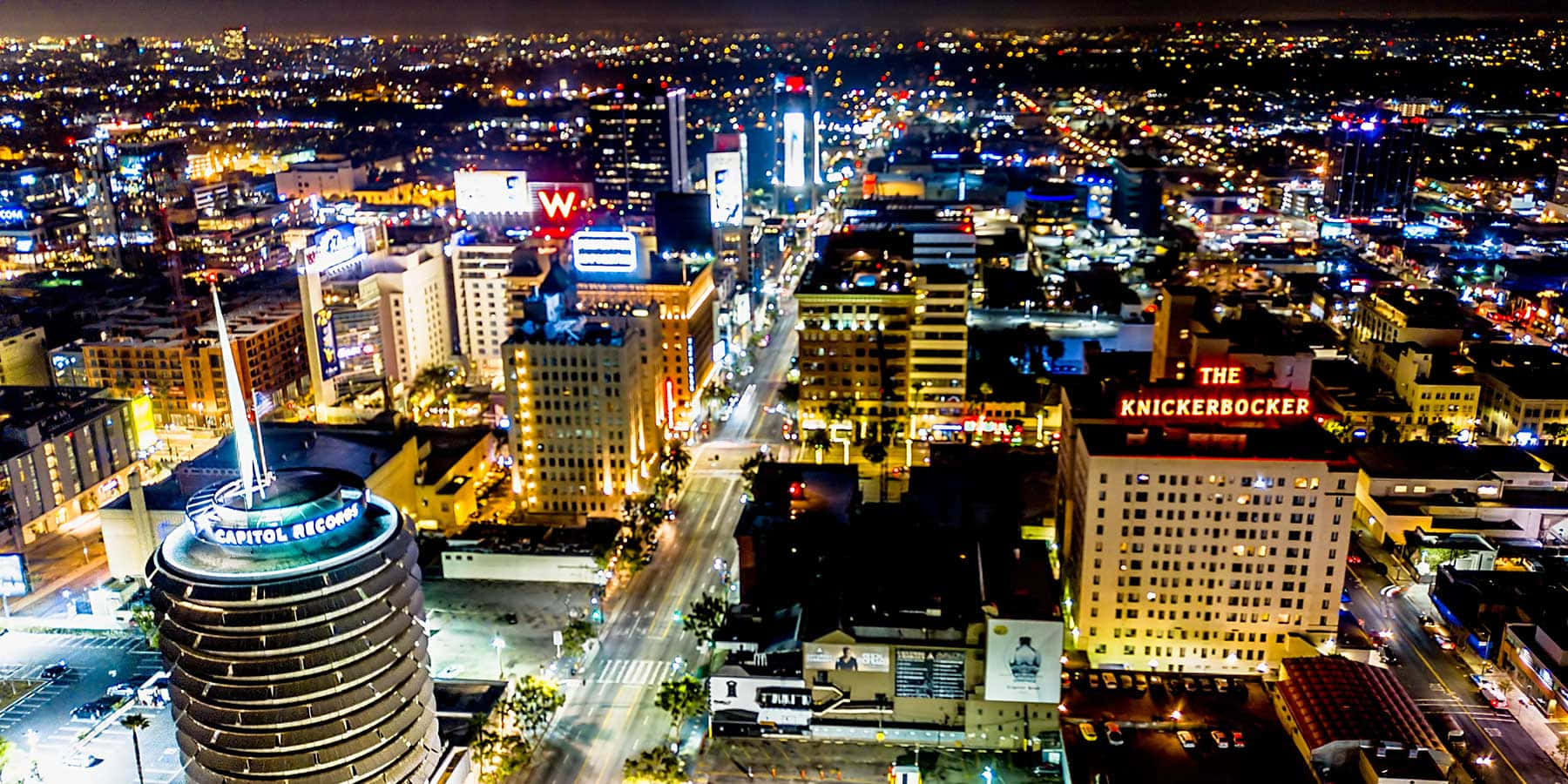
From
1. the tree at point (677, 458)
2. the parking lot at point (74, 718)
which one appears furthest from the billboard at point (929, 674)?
the parking lot at point (74, 718)

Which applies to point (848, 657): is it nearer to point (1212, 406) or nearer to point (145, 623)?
point (1212, 406)

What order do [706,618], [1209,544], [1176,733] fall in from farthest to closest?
[706,618] → [1209,544] → [1176,733]

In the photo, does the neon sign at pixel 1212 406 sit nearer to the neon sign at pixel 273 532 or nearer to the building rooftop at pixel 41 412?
the neon sign at pixel 273 532

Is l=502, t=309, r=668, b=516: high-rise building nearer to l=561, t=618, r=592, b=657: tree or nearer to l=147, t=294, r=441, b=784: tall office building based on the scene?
l=561, t=618, r=592, b=657: tree

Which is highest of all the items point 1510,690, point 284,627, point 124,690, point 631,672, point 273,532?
point 273,532

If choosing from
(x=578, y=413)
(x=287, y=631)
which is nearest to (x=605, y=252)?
(x=578, y=413)

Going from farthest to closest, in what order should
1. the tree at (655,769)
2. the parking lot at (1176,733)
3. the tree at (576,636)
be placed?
Result: the tree at (576,636), the tree at (655,769), the parking lot at (1176,733)

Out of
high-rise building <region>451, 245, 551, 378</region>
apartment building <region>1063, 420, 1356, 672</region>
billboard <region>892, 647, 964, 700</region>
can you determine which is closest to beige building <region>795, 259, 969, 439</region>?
apartment building <region>1063, 420, 1356, 672</region>
